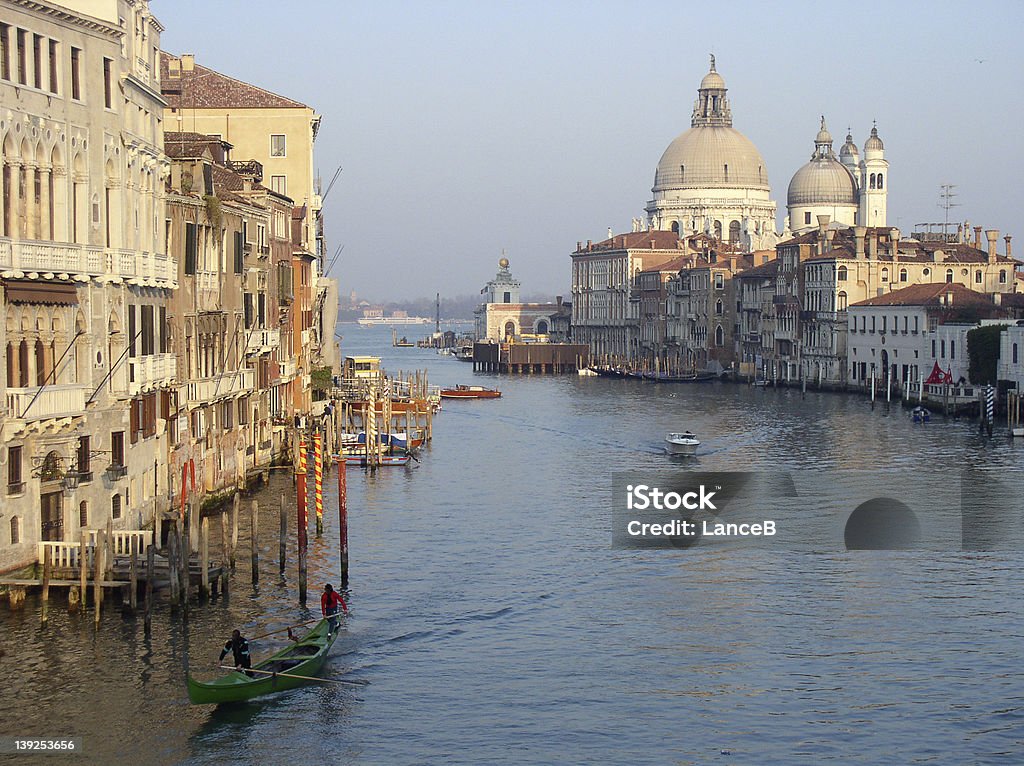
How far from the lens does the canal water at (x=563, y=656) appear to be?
19.3m

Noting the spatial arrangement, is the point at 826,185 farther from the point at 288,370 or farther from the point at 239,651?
the point at 239,651

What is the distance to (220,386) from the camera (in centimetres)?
3394

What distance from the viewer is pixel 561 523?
35438 millimetres

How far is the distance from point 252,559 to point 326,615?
3.45 meters

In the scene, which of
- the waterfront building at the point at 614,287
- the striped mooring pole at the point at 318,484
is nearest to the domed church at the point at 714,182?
the waterfront building at the point at 614,287

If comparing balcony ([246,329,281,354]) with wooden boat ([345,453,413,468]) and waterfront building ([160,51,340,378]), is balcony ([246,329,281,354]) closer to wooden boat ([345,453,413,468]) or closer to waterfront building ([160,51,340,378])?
wooden boat ([345,453,413,468])

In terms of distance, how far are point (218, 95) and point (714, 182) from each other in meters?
106

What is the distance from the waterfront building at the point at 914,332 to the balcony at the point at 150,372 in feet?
154

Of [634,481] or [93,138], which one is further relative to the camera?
[634,481]

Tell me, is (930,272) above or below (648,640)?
above

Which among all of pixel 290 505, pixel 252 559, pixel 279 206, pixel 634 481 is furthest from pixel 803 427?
pixel 252 559

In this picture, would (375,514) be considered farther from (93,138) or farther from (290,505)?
(93,138)

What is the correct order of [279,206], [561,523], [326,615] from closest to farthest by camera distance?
1. [326,615]
2. [561,523]
3. [279,206]

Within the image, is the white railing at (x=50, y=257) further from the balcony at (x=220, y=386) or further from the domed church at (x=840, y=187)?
the domed church at (x=840, y=187)
